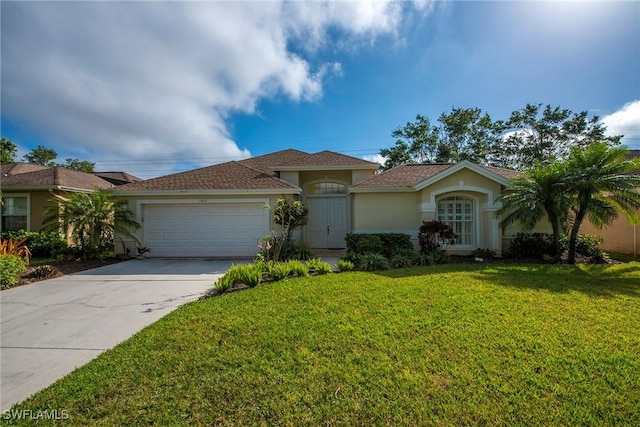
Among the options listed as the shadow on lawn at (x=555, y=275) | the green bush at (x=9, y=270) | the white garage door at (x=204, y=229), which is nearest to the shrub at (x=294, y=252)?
the white garage door at (x=204, y=229)

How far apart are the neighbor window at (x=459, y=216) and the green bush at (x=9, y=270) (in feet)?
45.8

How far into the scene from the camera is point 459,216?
1110cm

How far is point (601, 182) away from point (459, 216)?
14.0ft

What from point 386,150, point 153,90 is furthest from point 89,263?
point 386,150

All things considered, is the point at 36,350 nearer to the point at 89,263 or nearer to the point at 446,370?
the point at 446,370

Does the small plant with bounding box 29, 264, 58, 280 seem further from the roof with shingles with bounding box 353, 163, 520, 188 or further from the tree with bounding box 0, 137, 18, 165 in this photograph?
the tree with bounding box 0, 137, 18, 165

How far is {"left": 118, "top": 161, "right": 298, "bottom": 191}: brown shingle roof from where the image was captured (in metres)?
11.0

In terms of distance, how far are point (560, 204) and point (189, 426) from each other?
11.2m

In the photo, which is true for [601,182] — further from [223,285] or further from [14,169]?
[14,169]

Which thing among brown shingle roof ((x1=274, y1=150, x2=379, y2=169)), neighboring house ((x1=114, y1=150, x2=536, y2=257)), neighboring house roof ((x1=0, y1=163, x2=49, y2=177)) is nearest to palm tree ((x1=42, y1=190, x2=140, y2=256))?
neighboring house ((x1=114, y1=150, x2=536, y2=257))

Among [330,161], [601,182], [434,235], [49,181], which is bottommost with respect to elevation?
[434,235]

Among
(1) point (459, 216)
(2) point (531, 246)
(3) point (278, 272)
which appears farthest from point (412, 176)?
(3) point (278, 272)

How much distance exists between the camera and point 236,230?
11094 mm

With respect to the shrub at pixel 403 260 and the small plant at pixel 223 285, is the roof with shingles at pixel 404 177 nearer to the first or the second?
the shrub at pixel 403 260
